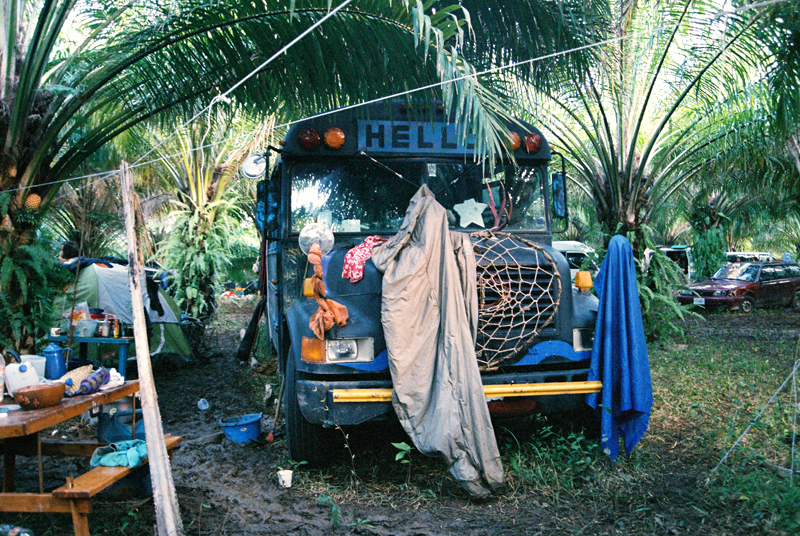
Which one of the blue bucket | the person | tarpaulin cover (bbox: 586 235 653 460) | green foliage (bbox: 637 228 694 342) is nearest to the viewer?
tarpaulin cover (bbox: 586 235 653 460)

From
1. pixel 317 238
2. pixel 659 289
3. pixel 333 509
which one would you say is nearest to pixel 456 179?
pixel 317 238

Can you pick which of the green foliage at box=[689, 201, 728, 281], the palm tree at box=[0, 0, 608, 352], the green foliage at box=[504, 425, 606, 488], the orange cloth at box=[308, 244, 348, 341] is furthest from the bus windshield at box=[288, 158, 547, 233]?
the green foliage at box=[689, 201, 728, 281]

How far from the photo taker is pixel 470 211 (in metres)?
5.34

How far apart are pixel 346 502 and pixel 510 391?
52.8 inches

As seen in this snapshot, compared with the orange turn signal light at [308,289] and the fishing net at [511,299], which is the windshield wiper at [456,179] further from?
the orange turn signal light at [308,289]

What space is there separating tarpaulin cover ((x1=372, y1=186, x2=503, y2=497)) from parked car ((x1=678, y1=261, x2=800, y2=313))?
13.5 metres

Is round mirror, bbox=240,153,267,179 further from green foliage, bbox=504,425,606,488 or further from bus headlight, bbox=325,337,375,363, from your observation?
green foliage, bbox=504,425,606,488

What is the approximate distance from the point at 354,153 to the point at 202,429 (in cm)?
320

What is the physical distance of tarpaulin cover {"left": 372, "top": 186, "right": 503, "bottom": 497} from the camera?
386 cm

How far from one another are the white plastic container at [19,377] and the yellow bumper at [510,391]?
1838 millimetres

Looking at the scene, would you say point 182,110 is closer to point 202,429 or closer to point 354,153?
point 354,153

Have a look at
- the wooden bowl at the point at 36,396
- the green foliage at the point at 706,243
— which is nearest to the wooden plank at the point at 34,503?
the wooden bowl at the point at 36,396

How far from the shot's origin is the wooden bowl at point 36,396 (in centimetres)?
352

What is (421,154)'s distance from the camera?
17.4 ft
